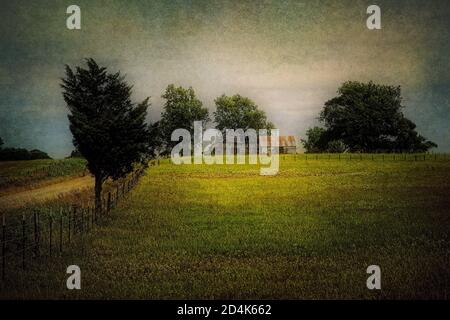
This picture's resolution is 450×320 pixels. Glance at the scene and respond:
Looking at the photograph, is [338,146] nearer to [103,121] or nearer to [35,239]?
[103,121]

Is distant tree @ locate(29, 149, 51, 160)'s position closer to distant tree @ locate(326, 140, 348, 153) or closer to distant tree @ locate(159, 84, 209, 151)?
A: distant tree @ locate(159, 84, 209, 151)

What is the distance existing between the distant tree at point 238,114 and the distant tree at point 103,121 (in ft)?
318

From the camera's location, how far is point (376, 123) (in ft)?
328

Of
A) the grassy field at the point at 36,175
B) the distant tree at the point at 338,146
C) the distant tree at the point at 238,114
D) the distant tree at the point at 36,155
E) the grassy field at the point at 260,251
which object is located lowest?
the grassy field at the point at 260,251

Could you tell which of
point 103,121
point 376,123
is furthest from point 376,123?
point 103,121

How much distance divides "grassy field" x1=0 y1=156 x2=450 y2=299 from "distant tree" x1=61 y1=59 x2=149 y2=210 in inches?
124

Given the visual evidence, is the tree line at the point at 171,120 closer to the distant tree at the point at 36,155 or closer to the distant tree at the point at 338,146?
the distant tree at the point at 338,146

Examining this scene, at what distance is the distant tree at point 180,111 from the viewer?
103875 mm

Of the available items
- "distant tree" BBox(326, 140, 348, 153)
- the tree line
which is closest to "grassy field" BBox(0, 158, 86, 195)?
the tree line

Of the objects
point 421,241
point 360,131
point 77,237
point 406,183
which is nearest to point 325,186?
point 406,183

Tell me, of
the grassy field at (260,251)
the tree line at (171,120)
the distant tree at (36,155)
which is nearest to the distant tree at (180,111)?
the tree line at (171,120)

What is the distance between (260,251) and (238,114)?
4434 inches

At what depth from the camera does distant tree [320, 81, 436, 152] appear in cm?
10012

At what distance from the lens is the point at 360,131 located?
331 ft
